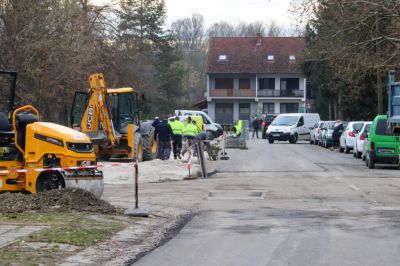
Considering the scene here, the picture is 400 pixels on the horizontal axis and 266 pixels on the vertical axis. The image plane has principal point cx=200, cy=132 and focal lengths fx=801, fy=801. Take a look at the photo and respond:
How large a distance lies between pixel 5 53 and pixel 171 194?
692 inches

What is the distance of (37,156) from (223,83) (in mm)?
85737

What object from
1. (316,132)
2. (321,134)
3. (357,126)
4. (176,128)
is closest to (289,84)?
(316,132)

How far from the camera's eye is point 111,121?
2852 cm

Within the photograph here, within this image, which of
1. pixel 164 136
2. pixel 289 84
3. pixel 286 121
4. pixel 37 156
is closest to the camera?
pixel 37 156

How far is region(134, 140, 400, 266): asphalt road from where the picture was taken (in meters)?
10.1

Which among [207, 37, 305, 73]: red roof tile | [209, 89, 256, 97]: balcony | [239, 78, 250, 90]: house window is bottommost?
[209, 89, 256, 97]: balcony

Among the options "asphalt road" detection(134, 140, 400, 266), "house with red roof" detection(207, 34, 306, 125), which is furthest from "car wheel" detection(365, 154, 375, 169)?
"house with red roof" detection(207, 34, 306, 125)

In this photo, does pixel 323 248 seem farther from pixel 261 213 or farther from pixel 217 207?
pixel 217 207

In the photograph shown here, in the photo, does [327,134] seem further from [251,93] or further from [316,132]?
[251,93]

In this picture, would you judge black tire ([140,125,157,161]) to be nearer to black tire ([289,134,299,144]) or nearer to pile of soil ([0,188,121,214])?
pile of soil ([0,188,121,214])

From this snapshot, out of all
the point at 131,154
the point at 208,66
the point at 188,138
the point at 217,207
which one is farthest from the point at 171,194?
the point at 208,66

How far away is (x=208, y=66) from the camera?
9888 cm

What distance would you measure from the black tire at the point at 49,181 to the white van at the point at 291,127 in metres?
39.8

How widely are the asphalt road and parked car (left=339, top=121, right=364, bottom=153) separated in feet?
40.6
